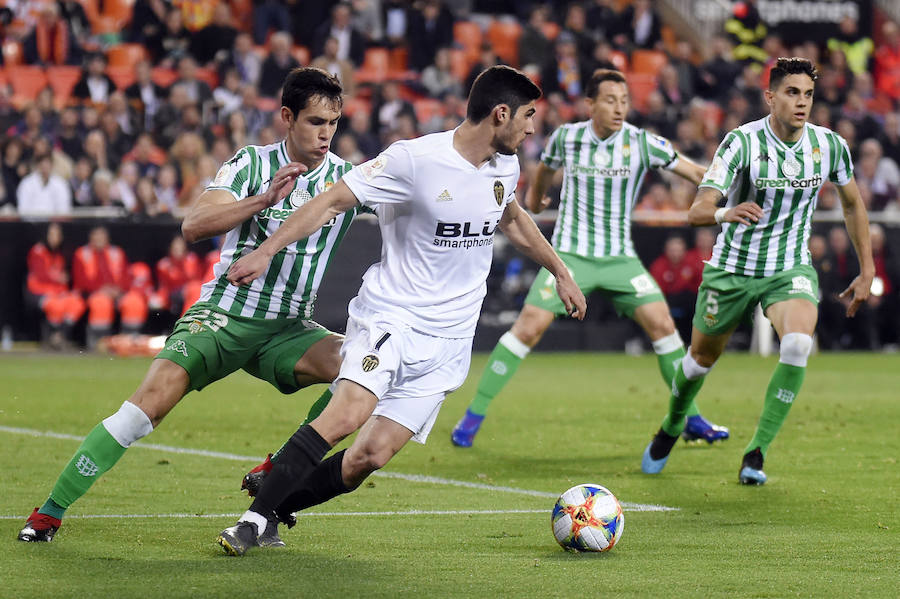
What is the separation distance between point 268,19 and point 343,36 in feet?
4.38

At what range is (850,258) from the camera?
20.0 metres

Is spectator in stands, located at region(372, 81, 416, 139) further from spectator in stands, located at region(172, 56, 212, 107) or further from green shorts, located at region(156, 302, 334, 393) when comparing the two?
green shorts, located at region(156, 302, 334, 393)

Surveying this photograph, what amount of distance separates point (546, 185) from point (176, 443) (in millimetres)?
3282

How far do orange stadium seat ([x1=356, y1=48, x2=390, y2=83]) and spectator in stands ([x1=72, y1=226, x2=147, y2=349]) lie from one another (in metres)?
6.19

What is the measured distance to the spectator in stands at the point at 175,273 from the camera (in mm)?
18062

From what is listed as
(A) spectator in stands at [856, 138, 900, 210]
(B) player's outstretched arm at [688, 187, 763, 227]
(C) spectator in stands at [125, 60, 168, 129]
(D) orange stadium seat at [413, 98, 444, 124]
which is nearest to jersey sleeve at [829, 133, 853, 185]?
(B) player's outstretched arm at [688, 187, 763, 227]

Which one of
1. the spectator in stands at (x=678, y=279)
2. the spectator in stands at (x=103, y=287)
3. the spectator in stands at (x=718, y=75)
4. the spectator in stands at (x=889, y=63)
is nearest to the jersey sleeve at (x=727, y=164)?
the spectator in stands at (x=678, y=279)

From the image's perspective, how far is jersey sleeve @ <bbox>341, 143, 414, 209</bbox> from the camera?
599 centimetres

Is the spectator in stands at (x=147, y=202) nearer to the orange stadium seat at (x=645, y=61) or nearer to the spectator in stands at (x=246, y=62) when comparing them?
the spectator in stands at (x=246, y=62)

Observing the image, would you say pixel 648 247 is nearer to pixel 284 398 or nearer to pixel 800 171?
pixel 284 398

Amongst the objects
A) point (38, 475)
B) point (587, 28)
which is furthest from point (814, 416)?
point (587, 28)

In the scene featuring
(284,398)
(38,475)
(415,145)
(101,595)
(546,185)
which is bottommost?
(284,398)

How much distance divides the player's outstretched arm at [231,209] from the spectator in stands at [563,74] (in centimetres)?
1694

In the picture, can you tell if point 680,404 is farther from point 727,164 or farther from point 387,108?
point 387,108
